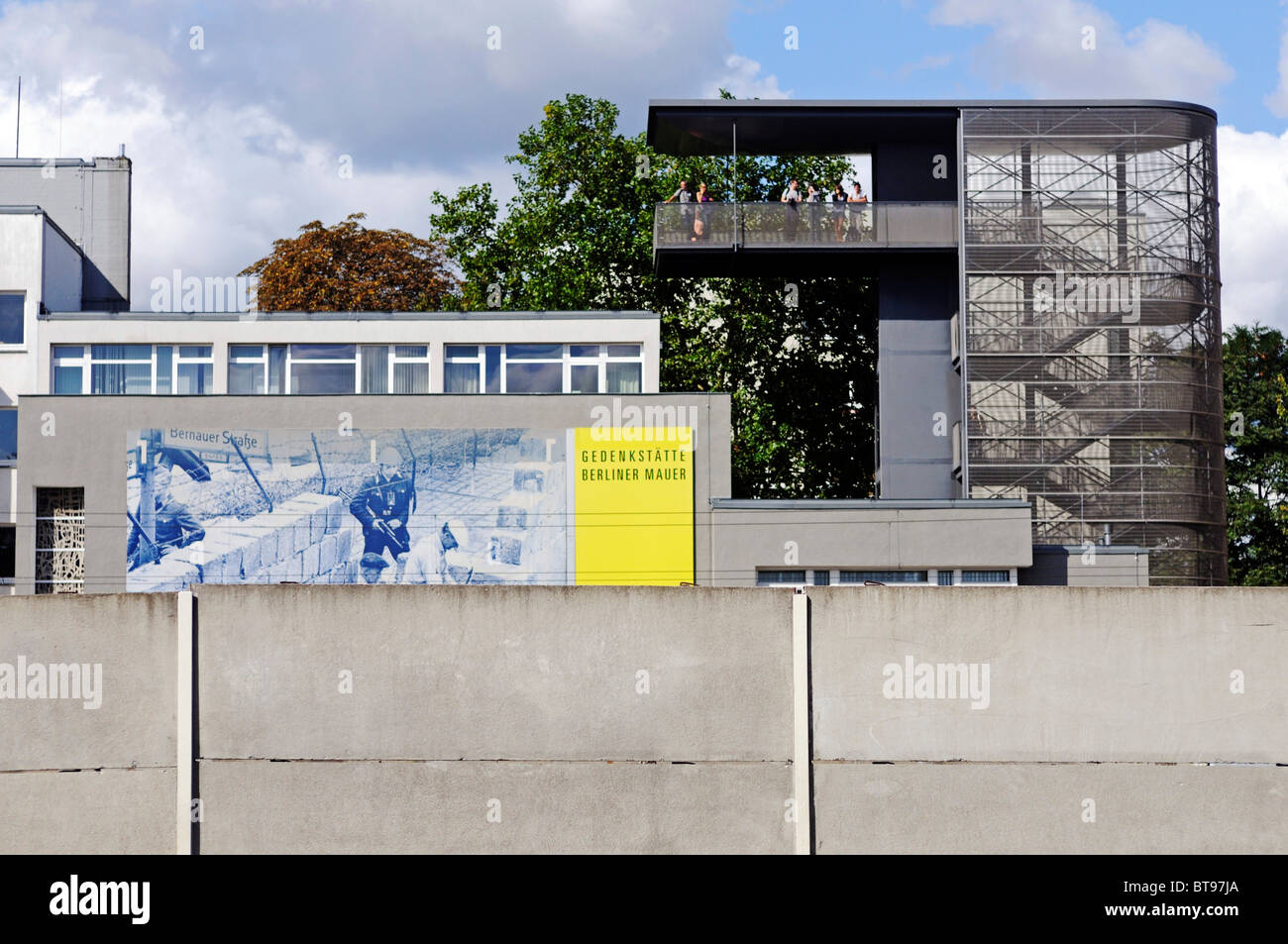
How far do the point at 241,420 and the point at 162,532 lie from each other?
3.14 m

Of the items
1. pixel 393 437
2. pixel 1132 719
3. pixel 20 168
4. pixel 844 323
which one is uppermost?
pixel 20 168

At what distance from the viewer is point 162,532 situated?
113 feet

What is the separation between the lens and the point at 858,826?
13.2 m

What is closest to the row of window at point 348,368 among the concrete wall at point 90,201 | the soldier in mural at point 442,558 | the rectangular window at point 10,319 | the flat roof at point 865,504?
the rectangular window at point 10,319

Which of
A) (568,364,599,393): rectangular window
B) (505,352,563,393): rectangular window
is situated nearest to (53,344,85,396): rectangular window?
(505,352,563,393): rectangular window

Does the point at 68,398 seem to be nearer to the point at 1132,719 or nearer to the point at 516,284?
the point at 516,284

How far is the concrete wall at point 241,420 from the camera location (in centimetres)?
3525

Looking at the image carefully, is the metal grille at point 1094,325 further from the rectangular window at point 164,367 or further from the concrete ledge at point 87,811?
the concrete ledge at point 87,811

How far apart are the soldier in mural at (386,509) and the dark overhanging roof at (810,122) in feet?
40.5

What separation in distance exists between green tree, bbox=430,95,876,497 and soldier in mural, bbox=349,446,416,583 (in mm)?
18430

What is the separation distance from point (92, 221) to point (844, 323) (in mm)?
26070
